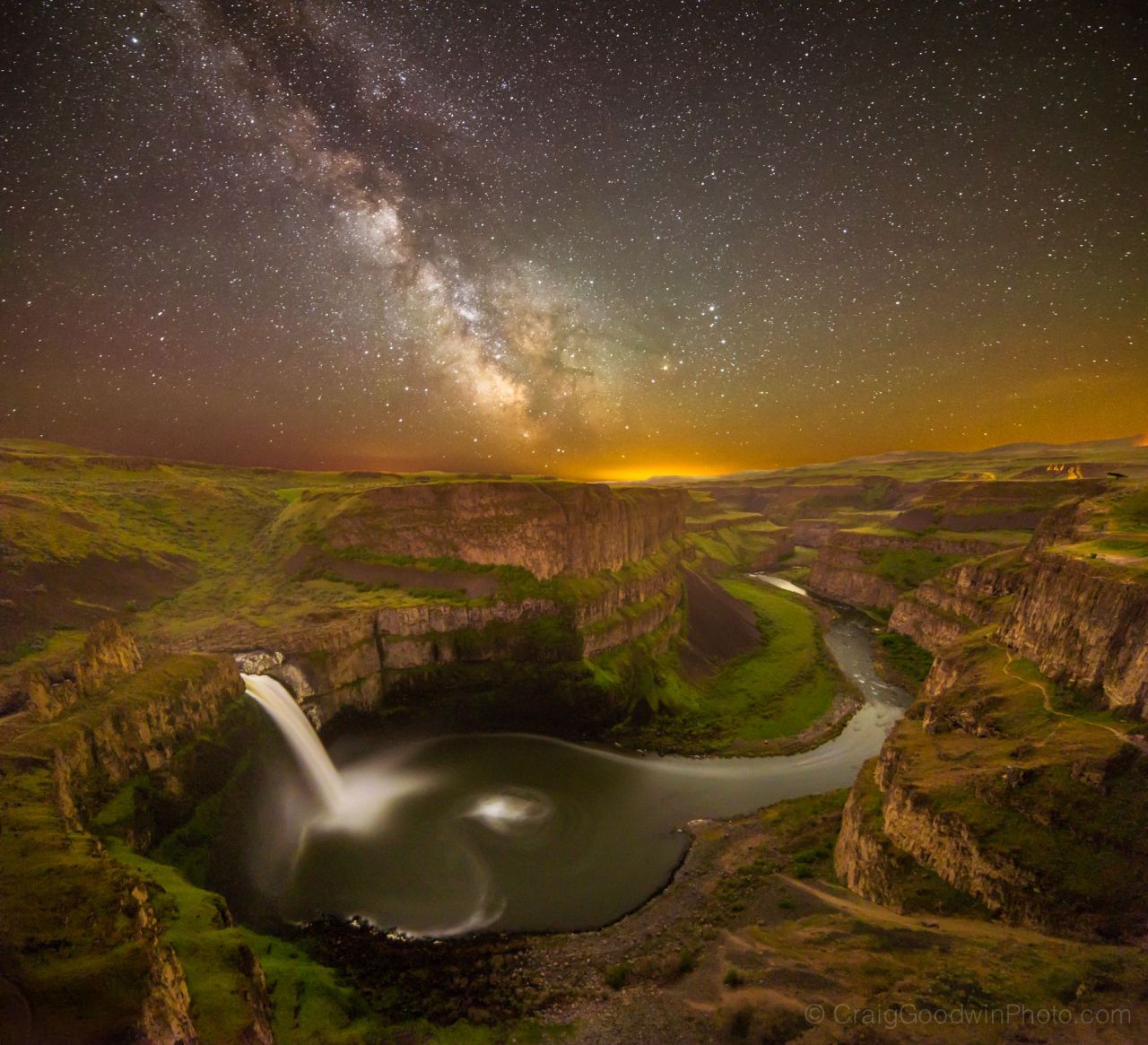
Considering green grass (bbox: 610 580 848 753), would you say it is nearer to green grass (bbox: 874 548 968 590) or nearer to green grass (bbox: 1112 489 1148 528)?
green grass (bbox: 874 548 968 590)

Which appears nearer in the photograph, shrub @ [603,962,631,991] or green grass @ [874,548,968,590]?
shrub @ [603,962,631,991]

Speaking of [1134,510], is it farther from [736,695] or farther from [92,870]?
[92,870]

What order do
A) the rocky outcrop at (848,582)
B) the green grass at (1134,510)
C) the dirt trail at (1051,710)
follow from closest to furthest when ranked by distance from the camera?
the dirt trail at (1051,710) < the green grass at (1134,510) < the rocky outcrop at (848,582)

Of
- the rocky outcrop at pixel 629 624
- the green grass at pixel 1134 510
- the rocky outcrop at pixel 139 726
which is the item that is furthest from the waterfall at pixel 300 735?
the green grass at pixel 1134 510

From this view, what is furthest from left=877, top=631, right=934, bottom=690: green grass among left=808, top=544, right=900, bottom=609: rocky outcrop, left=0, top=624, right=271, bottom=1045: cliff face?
left=0, top=624, right=271, bottom=1045: cliff face

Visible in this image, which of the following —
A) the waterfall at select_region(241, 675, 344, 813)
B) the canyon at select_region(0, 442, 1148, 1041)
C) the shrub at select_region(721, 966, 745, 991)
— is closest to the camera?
the canyon at select_region(0, 442, 1148, 1041)

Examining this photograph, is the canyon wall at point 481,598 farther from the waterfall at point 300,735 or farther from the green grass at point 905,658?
the green grass at point 905,658

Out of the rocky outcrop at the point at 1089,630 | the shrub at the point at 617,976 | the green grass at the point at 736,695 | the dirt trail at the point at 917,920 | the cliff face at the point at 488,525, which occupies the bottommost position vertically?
the shrub at the point at 617,976

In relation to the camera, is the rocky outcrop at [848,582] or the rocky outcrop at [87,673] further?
the rocky outcrop at [848,582]

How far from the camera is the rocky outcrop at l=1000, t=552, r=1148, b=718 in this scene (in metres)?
21.8

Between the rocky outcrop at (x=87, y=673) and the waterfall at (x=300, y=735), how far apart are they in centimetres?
737

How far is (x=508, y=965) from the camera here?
21.9 m

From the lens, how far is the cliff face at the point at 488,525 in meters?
53.6

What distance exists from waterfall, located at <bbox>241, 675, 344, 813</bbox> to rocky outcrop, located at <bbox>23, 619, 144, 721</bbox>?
24.2 feet
